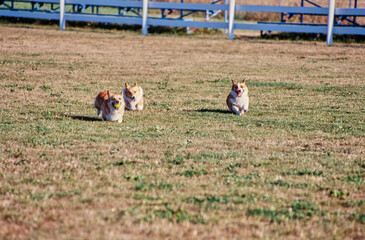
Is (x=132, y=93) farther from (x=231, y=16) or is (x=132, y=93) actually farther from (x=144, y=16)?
(x=144, y=16)

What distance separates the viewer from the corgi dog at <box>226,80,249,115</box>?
10.9 meters

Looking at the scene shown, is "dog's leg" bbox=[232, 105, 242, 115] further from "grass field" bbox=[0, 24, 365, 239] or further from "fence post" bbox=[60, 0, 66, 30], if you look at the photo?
"fence post" bbox=[60, 0, 66, 30]

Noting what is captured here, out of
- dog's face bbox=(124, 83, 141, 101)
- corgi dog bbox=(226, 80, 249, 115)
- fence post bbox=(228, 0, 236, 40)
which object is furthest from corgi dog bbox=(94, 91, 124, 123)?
fence post bbox=(228, 0, 236, 40)

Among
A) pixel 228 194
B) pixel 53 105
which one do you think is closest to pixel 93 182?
pixel 228 194

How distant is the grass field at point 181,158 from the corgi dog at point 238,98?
0.64ft

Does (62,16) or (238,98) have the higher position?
(62,16)

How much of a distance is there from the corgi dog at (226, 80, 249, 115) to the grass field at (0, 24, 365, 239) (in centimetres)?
20

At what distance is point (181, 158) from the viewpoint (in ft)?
24.5

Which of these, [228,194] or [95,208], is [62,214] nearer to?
[95,208]

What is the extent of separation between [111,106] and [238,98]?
2794 millimetres

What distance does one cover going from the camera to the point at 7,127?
9.40 m

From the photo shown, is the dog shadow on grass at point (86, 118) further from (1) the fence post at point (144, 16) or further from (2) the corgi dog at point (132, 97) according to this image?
(1) the fence post at point (144, 16)

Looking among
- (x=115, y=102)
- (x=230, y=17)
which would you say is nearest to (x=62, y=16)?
(x=230, y=17)

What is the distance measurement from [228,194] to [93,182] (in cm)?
165
